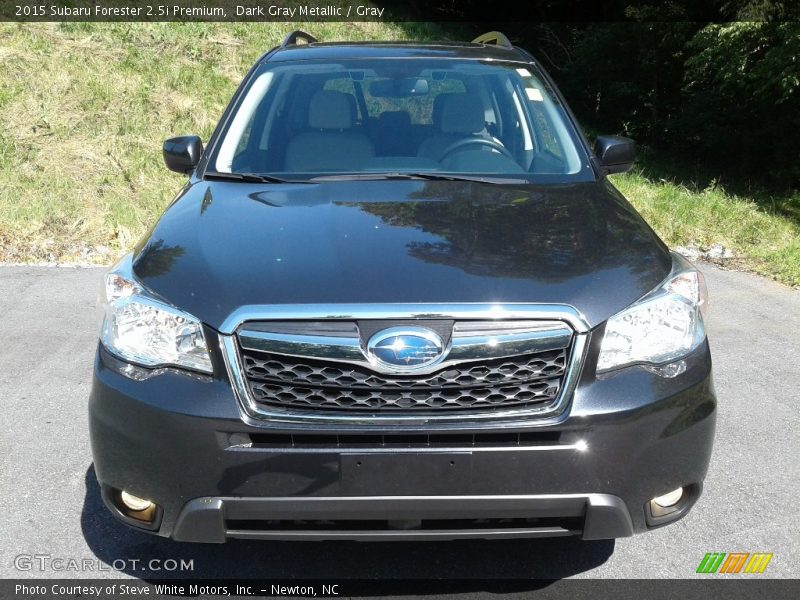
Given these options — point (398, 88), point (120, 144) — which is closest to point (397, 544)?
point (398, 88)

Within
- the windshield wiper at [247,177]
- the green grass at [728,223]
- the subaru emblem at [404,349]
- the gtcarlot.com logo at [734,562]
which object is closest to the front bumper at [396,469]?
the subaru emblem at [404,349]

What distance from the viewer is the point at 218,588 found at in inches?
114

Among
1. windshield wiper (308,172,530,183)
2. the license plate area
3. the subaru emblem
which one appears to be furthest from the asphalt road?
windshield wiper (308,172,530,183)

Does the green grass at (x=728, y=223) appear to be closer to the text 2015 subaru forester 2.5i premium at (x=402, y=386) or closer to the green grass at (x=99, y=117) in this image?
the green grass at (x=99, y=117)

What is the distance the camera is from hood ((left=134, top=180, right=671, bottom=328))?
99.0 inches

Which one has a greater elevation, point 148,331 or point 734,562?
point 148,331

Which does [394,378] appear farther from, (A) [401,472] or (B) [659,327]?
(B) [659,327]

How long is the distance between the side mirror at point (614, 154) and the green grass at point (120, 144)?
346 cm

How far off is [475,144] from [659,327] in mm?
1577

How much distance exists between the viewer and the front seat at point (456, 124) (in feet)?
12.8

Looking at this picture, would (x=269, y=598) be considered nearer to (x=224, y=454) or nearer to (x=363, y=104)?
(x=224, y=454)

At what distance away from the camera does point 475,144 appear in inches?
155

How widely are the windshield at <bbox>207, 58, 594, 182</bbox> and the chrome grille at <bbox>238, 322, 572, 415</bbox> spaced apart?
1.28 meters

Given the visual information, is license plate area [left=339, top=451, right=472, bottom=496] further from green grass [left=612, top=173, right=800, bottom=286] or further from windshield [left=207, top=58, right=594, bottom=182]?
green grass [left=612, top=173, right=800, bottom=286]
